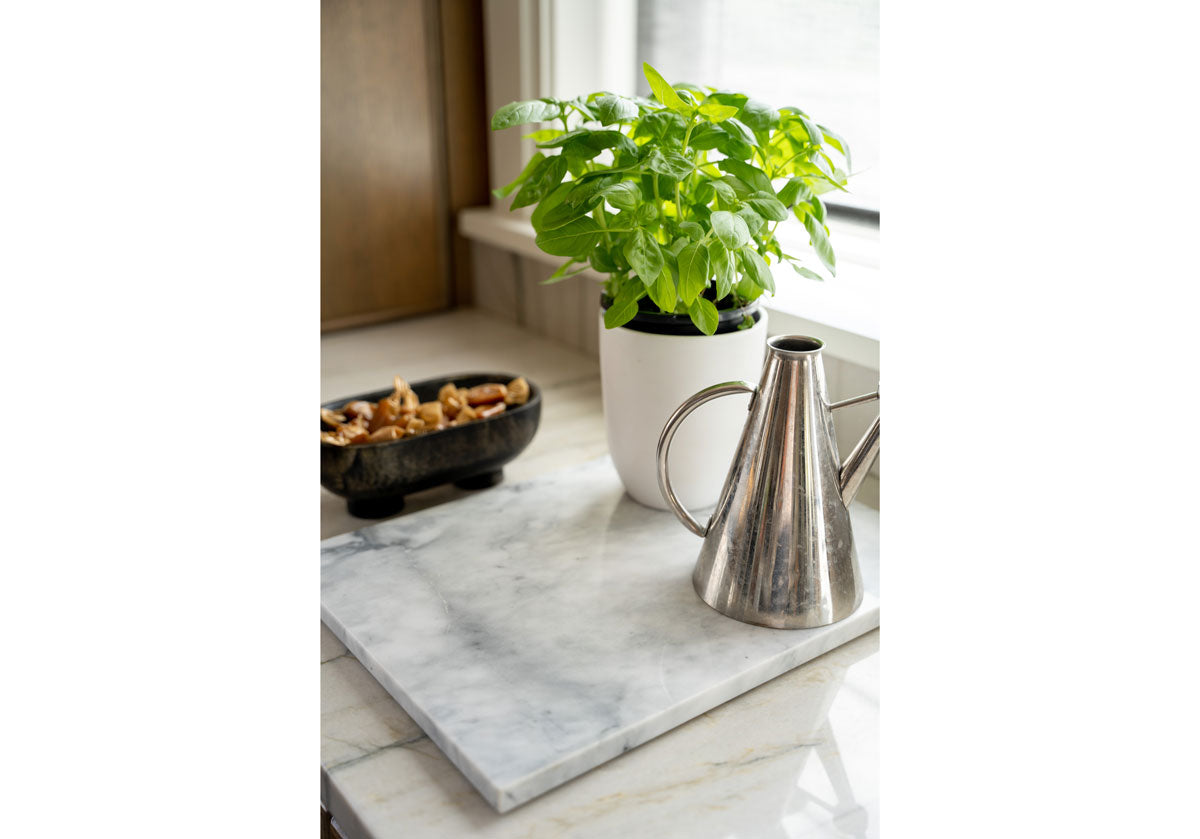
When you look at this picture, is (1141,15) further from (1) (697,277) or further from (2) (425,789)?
(2) (425,789)

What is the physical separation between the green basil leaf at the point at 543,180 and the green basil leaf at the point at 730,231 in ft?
0.47

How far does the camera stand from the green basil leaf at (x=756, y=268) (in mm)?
686

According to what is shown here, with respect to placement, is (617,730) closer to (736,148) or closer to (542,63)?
(736,148)

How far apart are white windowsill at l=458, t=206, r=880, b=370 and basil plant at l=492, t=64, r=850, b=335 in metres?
0.21

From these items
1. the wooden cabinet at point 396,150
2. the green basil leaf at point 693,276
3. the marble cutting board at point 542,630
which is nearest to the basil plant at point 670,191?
the green basil leaf at point 693,276

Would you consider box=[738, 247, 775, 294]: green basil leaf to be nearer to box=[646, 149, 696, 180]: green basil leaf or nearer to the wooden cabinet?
box=[646, 149, 696, 180]: green basil leaf

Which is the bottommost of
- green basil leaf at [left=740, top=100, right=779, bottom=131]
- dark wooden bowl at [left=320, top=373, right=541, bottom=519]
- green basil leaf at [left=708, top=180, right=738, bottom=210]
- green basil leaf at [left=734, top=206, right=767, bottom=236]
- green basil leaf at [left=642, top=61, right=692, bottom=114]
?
dark wooden bowl at [left=320, top=373, right=541, bottom=519]

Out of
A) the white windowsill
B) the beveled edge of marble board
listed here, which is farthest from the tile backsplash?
the beveled edge of marble board

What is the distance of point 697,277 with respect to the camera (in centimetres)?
67

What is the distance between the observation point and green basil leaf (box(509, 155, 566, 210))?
727 millimetres

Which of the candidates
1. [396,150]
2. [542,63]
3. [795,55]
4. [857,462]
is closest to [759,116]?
[857,462]
